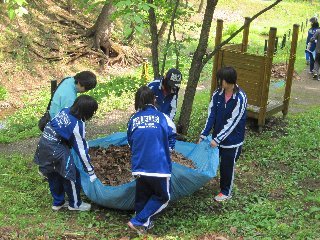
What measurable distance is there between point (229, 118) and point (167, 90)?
97 centimetres

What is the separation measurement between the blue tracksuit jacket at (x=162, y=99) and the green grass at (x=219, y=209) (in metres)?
1.18

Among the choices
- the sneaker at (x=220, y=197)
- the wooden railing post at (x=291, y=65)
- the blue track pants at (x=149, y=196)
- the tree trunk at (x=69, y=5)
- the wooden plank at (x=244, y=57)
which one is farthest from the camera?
the tree trunk at (x=69, y=5)

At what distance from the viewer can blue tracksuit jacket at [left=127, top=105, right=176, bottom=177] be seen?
14.3ft

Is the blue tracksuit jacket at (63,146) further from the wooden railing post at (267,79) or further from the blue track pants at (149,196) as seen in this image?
the wooden railing post at (267,79)

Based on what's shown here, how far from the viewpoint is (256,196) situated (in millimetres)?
5645

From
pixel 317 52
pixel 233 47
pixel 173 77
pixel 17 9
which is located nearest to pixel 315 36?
pixel 317 52

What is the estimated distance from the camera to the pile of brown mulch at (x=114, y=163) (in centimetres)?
542

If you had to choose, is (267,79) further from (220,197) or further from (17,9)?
(17,9)

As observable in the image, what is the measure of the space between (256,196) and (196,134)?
273 cm

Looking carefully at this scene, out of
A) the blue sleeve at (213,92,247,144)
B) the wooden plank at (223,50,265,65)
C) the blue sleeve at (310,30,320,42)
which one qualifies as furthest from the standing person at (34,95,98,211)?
the blue sleeve at (310,30,320,42)

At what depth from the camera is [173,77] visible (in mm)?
5516

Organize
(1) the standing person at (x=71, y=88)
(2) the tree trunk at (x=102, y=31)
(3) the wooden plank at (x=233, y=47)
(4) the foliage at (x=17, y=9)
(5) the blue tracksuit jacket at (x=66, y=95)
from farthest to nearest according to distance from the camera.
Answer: (2) the tree trunk at (x=102, y=31)
(3) the wooden plank at (x=233, y=47)
(5) the blue tracksuit jacket at (x=66, y=95)
(1) the standing person at (x=71, y=88)
(4) the foliage at (x=17, y=9)

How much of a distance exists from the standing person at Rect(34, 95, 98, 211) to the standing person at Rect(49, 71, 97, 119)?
352 mm

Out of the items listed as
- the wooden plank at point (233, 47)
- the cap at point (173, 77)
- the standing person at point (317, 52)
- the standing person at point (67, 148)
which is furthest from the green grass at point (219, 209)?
the standing person at point (317, 52)
